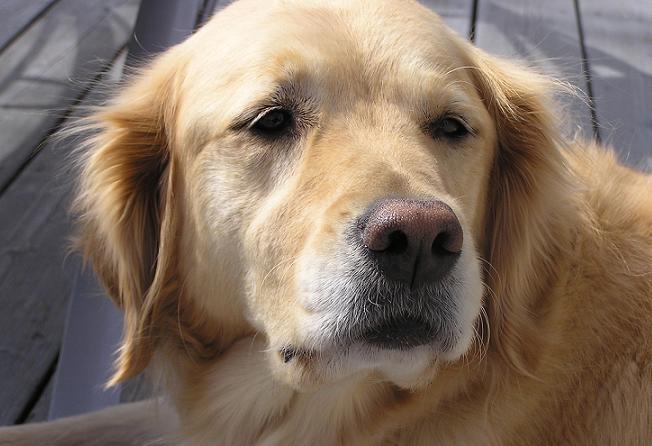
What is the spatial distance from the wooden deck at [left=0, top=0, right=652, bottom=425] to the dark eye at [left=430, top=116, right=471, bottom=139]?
4.40ft

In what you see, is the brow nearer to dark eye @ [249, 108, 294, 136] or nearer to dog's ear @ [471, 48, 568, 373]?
dark eye @ [249, 108, 294, 136]

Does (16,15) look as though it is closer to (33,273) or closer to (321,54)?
(33,273)

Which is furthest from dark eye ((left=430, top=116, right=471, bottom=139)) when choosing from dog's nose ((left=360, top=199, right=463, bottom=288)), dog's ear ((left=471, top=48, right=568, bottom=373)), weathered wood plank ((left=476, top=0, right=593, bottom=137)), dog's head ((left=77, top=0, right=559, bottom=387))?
weathered wood plank ((left=476, top=0, right=593, bottom=137))

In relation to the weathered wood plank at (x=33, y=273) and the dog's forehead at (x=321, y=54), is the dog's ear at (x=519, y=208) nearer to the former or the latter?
the dog's forehead at (x=321, y=54)

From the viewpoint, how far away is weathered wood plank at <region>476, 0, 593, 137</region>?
159 inches

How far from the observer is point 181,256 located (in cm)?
221

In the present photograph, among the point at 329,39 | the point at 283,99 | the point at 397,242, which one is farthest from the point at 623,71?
the point at 397,242

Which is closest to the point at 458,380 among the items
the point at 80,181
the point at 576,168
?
the point at 576,168

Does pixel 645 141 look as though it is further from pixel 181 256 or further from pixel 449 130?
pixel 181 256

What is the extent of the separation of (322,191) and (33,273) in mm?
1746

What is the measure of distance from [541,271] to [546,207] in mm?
180

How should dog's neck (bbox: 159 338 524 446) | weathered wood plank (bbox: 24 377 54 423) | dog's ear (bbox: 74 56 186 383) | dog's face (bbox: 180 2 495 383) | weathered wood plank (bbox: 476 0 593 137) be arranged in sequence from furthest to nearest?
weathered wood plank (bbox: 476 0 593 137) → weathered wood plank (bbox: 24 377 54 423) → dog's ear (bbox: 74 56 186 383) → dog's neck (bbox: 159 338 524 446) → dog's face (bbox: 180 2 495 383)

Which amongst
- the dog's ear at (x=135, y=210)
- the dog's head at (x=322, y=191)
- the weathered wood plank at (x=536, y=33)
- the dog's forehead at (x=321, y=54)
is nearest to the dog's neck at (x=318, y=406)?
the dog's head at (x=322, y=191)

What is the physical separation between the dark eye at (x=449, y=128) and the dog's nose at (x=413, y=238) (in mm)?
425
